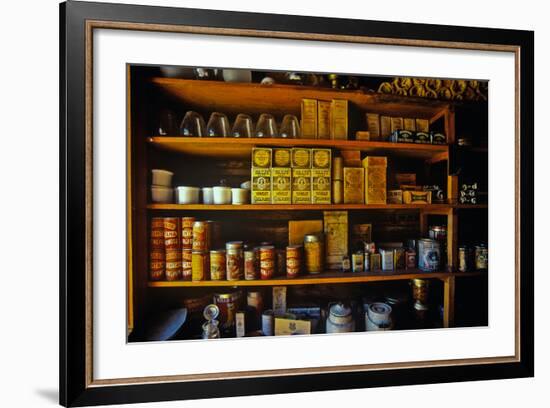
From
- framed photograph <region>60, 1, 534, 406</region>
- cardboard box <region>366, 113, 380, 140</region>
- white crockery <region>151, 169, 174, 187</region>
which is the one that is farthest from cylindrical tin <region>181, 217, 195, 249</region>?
cardboard box <region>366, 113, 380, 140</region>

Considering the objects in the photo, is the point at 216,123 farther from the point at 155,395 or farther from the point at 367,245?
the point at 155,395

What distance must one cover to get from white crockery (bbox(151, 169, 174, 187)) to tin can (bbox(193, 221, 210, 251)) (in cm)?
13

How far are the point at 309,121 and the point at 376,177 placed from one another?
26 centimetres

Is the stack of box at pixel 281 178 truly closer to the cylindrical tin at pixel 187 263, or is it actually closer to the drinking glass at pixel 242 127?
the drinking glass at pixel 242 127

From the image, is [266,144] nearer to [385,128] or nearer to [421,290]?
[385,128]

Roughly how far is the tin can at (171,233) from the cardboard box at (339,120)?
0.51m

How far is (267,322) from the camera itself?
2.30 ft

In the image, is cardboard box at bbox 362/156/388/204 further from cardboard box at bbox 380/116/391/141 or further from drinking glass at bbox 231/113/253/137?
drinking glass at bbox 231/113/253/137

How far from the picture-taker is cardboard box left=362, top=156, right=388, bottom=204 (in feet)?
2.52

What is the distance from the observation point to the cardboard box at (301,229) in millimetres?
775

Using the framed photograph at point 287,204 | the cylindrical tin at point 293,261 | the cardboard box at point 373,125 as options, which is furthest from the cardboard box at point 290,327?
the cardboard box at point 373,125

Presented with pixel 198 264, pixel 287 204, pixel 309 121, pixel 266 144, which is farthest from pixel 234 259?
pixel 309 121

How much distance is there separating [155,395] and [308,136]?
2.46 ft

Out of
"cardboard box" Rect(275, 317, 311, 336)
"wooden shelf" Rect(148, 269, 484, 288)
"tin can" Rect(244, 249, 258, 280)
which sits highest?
"tin can" Rect(244, 249, 258, 280)
